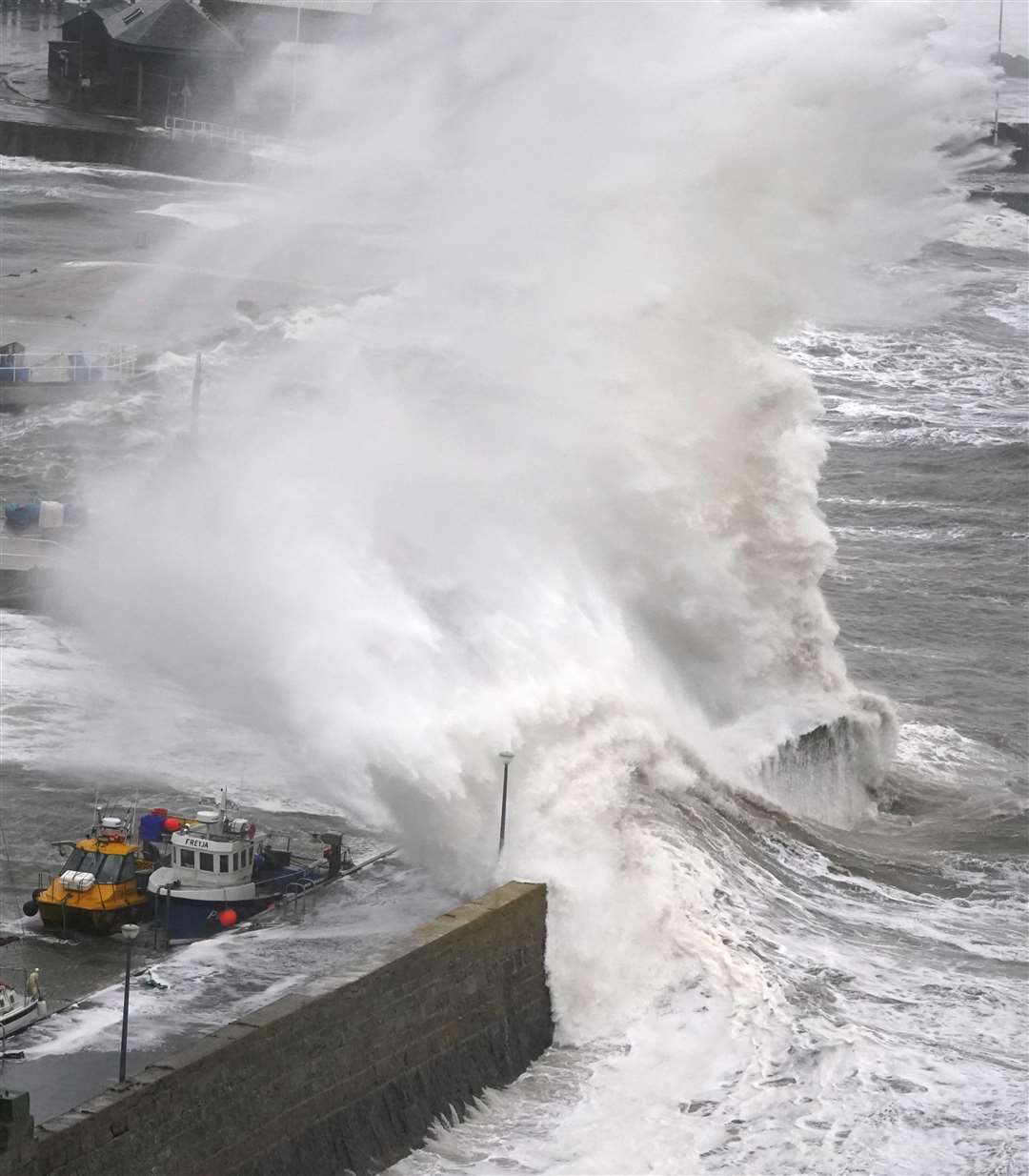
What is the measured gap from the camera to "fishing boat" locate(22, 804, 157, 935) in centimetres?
2172

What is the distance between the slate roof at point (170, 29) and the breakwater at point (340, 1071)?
7189cm

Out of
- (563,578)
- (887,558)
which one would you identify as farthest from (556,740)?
(887,558)

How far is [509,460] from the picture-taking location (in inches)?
1394

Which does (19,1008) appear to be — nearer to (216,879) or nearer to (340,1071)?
(340,1071)

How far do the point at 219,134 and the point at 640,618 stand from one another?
60062 millimetres

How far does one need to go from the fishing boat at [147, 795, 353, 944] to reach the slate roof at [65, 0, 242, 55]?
2754 inches

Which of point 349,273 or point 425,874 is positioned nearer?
point 425,874

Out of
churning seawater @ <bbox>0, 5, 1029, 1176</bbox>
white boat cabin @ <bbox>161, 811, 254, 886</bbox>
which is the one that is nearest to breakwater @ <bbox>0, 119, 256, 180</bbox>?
churning seawater @ <bbox>0, 5, 1029, 1176</bbox>

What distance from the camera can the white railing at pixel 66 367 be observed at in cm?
5219

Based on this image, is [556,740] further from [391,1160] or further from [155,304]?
[155,304]

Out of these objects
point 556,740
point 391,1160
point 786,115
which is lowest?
point 391,1160

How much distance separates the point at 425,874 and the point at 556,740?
308cm

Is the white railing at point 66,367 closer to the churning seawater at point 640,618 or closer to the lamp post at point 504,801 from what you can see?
the churning seawater at point 640,618

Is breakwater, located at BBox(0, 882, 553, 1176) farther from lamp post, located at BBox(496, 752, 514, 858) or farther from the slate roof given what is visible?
the slate roof
